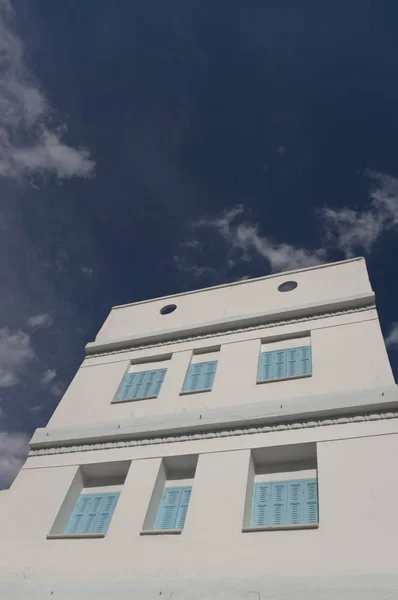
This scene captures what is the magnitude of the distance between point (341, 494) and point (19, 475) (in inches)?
296

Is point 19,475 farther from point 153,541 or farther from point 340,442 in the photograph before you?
point 340,442

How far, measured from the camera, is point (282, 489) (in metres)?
9.22

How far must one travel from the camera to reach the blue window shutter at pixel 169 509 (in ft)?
30.4

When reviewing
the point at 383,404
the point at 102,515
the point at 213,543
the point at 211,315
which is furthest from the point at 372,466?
the point at 211,315

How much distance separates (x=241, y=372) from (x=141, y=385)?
2.93m

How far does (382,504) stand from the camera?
7.78 meters

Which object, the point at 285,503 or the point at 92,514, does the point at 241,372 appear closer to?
the point at 285,503

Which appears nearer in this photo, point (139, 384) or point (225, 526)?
point (225, 526)

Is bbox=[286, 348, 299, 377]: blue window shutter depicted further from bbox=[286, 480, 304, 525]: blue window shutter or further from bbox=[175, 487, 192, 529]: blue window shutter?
bbox=[175, 487, 192, 529]: blue window shutter

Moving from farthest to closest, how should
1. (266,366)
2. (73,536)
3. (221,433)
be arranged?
(266,366)
(221,433)
(73,536)

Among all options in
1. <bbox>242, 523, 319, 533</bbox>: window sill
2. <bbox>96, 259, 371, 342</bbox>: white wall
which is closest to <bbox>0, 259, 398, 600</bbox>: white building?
<bbox>242, 523, 319, 533</bbox>: window sill

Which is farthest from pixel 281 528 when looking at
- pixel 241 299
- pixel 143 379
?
pixel 241 299

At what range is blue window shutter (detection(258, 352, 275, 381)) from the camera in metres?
11.7

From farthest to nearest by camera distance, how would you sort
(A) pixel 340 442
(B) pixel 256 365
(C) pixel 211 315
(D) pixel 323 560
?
(C) pixel 211 315 → (B) pixel 256 365 → (A) pixel 340 442 → (D) pixel 323 560
